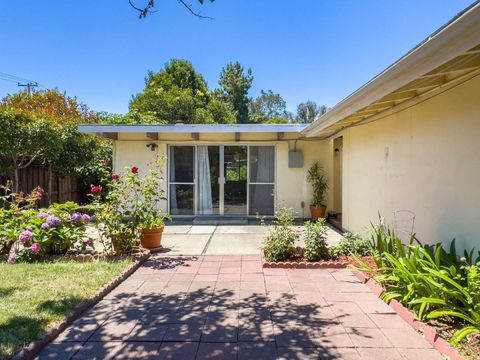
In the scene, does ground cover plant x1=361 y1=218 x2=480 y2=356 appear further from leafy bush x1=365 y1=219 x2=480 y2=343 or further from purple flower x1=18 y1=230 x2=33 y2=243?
purple flower x1=18 y1=230 x2=33 y2=243

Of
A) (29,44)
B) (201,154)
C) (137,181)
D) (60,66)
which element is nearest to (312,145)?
(201,154)

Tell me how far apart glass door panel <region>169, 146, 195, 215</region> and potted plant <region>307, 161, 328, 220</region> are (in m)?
3.52

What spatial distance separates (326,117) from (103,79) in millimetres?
14779

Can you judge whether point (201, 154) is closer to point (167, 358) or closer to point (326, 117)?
point (326, 117)

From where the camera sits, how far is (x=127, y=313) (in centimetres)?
343

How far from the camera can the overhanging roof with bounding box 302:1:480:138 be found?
2.23 metres

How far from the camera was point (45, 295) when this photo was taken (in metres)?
3.67

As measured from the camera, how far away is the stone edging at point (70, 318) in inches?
101

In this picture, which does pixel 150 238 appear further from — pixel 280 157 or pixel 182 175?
pixel 280 157

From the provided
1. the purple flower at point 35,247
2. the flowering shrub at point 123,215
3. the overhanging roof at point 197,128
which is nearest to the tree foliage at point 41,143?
the overhanging roof at point 197,128

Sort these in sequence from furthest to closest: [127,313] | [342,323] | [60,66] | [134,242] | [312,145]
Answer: [60,66]
[312,145]
[134,242]
[127,313]
[342,323]

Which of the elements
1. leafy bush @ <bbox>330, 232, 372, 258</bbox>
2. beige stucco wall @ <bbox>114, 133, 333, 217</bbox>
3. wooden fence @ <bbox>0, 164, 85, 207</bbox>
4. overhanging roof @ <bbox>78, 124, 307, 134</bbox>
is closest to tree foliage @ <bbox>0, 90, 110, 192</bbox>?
wooden fence @ <bbox>0, 164, 85, 207</bbox>

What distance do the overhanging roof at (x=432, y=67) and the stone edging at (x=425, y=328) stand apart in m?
2.21

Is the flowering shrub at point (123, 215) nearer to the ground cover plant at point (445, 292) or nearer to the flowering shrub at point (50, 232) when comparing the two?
the flowering shrub at point (50, 232)
